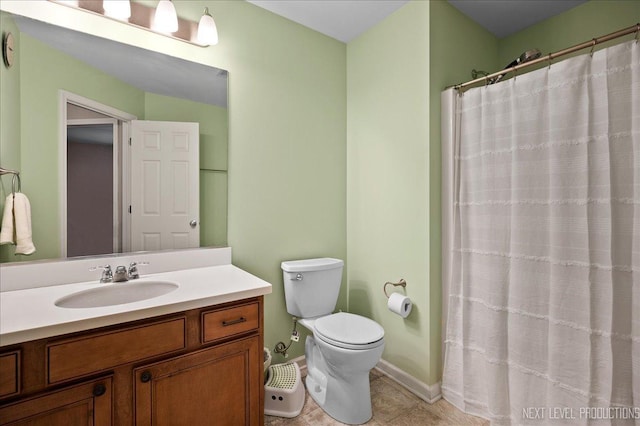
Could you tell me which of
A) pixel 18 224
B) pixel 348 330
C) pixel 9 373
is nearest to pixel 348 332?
pixel 348 330

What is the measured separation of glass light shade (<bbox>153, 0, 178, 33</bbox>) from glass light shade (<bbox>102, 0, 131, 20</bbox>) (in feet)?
0.42

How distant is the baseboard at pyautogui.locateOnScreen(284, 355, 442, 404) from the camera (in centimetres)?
182

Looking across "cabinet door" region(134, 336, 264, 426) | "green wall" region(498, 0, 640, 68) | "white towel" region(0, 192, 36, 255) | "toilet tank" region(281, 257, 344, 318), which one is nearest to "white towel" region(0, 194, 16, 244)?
"white towel" region(0, 192, 36, 255)

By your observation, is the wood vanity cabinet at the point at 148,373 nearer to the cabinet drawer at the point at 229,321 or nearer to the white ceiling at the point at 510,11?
the cabinet drawer at the point at 229,321

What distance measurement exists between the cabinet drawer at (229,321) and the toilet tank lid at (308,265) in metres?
0.60

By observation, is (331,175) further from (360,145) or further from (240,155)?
(240,155)

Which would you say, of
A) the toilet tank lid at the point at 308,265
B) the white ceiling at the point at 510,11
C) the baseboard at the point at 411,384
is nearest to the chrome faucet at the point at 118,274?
the toilet tank lid at the point at 308,265

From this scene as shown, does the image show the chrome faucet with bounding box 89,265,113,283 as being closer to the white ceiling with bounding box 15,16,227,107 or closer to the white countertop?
the white countertop

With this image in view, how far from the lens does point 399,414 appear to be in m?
1.72

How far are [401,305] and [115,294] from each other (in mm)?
1542

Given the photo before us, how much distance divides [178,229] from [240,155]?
0.58 meters

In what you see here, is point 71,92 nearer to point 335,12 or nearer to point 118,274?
point 118,274

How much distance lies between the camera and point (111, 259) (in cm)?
145

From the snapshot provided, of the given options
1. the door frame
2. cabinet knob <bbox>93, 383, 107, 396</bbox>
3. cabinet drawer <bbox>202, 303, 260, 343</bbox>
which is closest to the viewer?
cabinet knob <bbox>93, 383, 107, 396</bbox>
